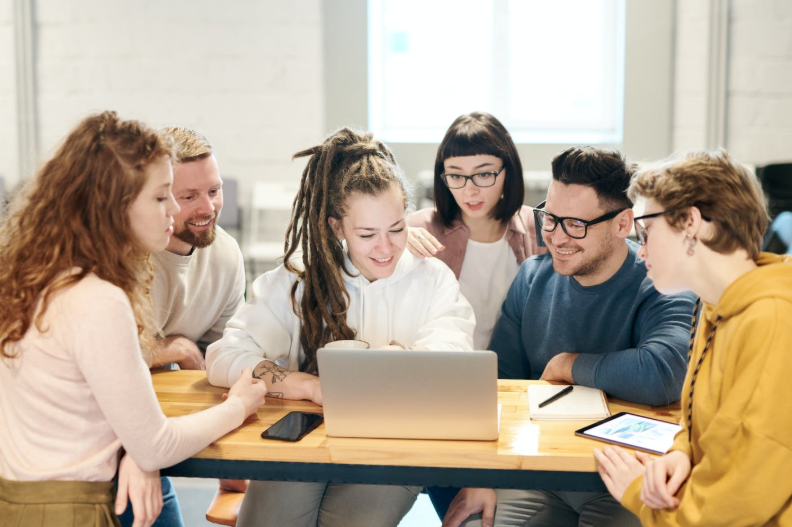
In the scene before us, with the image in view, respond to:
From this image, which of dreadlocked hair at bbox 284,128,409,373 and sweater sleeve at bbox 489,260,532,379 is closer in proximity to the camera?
dreadlocked hair at bbox 284,128,409,373

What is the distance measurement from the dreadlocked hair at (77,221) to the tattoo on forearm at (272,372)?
38cm

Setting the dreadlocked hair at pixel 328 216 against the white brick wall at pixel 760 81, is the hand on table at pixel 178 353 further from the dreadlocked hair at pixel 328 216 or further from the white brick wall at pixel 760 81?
the white brick wall at pixel 760 81

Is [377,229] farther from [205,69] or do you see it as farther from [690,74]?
[690,74]

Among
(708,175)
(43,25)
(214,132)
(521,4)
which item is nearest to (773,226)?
(521,4)

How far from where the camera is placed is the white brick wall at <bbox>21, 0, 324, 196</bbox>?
439 centimetres

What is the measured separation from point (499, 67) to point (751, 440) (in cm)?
368

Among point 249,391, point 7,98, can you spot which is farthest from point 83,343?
point 7,98

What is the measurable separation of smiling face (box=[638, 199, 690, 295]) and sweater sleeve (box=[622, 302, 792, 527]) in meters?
0.14

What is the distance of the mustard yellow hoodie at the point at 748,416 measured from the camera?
108 centimetres

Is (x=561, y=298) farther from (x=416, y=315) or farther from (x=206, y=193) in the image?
(x=206, y=193)

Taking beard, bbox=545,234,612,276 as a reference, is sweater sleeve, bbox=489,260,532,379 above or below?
below

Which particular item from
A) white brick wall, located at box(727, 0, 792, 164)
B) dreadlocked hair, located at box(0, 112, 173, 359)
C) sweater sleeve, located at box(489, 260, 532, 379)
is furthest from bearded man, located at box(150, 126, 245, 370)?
white brick wall, located at box(727, 0, 792, 164)

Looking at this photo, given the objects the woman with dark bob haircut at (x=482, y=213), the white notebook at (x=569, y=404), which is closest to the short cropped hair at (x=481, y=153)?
the woman with dark bob haircut at (x=482, y=213)

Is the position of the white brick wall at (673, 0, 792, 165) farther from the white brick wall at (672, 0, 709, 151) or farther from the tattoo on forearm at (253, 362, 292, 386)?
A: the tattoo on forearm at (253, 362, 292, 386)
